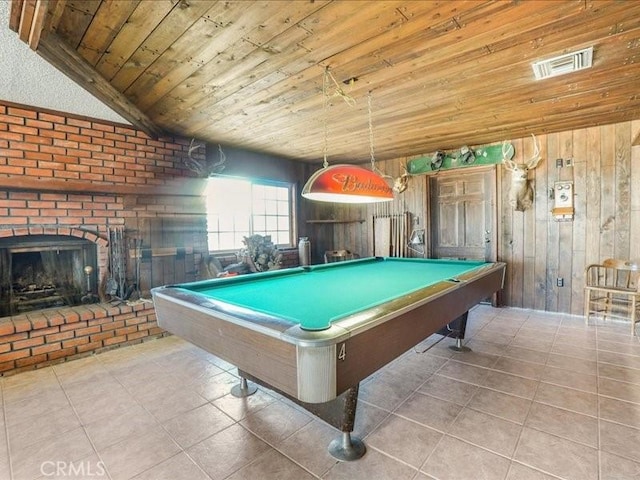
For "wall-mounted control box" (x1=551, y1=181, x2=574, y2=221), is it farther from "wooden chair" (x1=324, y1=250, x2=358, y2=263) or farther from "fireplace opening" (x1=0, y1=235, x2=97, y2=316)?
"fireplace opening" (x1=0, y1=235, x2=97, y2=316)

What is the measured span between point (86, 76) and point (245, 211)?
2818 millimetres

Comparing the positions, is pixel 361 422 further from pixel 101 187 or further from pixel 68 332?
pixel 101 187

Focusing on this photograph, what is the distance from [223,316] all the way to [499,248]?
437cm

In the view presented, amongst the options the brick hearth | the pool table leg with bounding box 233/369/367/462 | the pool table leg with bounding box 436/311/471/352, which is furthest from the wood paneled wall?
the brick hearth

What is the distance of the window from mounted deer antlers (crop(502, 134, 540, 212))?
343 centimetres

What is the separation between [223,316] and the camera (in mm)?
1471

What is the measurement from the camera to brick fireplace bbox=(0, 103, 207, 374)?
2.88 m

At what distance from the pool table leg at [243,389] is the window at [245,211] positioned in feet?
8.68

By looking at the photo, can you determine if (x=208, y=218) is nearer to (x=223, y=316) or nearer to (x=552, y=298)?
(x=223, y=316)

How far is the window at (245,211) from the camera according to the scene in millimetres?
4668

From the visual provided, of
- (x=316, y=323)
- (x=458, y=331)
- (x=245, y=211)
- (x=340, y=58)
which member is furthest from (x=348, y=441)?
(x=245, y=211)

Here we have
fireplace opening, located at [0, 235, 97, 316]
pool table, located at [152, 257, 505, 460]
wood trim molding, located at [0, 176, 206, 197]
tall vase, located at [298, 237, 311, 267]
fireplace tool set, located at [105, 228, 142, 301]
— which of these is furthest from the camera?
tall vase, located at [298, 237, 311, 267]

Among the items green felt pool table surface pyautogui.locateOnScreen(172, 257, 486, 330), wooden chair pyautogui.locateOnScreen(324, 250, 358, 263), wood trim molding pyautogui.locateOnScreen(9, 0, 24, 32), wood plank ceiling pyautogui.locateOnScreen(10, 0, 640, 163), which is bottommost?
wooden chair pyautogui.locateOnScreen(324, 250, 358, 263)

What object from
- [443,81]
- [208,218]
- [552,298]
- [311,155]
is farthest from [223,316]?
[552,298]
